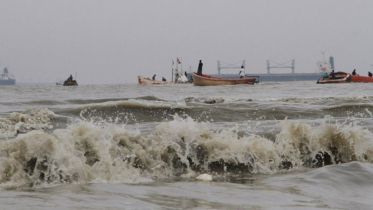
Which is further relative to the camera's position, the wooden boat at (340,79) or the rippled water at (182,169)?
the wooden boat at (340,79)

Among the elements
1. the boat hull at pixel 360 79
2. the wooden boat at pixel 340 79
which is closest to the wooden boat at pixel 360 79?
the boat hull at pixel 360 79

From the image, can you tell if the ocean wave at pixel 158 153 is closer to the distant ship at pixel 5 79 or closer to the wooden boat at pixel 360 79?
the wooden boat at pixel 360 79

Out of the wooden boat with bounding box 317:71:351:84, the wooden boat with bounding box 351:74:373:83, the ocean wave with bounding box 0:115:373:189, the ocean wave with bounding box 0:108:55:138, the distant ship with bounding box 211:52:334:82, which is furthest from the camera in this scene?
the distant ship with bounding box 211:52:334:82

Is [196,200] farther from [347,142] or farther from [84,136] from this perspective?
[347,142]

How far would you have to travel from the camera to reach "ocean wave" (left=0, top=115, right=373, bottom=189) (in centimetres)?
346

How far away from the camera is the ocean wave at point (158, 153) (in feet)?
11.4

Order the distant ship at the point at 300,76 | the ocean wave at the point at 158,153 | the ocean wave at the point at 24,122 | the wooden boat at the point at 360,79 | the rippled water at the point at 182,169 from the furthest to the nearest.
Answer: the distant ship at the point at 300,76 → the wooden boat at the point at 360,79 → the ocean wave at the point at 24,122 → the ocean wave at the point at 158,153 → the rippled water at the point at 182,169

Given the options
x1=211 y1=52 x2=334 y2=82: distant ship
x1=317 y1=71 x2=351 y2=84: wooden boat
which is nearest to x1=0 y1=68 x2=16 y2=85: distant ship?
x1=211 y1=52 x2=334 y2=82: distant ship

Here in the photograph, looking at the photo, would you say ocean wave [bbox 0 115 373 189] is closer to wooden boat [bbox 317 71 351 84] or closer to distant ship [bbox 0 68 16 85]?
wooden boat [bbox 317 71 351 84]

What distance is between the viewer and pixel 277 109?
950 cm

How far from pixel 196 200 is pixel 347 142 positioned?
2.84 m

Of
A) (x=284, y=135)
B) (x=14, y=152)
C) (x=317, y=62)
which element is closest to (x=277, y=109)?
(x=284, y=135)

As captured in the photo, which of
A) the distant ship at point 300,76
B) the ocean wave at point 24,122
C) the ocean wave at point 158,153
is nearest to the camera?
the ocean wave at point 158,153

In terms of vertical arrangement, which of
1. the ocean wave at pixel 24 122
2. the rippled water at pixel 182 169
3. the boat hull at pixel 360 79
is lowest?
the rippled water at pixel 182 169
